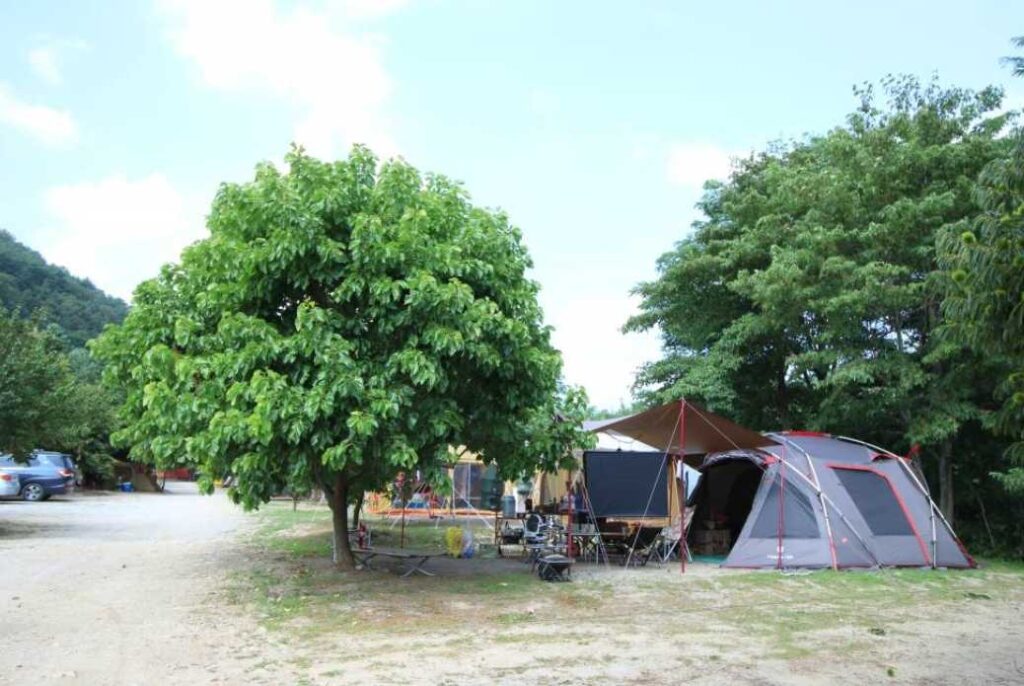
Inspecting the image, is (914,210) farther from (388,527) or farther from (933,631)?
(388,527)

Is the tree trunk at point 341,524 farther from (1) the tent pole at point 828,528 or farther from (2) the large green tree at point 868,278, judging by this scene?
(2) the large green tree at point 868,278

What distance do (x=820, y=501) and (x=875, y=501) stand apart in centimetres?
111

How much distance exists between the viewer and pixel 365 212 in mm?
10094

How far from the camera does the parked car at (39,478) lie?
25531 millimetres

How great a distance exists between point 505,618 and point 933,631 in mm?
4377

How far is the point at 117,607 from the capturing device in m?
9.04

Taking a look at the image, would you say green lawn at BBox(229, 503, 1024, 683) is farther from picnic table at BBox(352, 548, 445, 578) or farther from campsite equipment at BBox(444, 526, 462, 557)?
campsite equipment at BBox(444, 526, 462, 557)

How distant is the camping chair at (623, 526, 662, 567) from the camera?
13875 millimetres

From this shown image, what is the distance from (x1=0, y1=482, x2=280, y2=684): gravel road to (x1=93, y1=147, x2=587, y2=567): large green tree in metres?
1.63

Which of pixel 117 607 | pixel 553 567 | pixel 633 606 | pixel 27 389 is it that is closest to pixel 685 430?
pixel 553 567

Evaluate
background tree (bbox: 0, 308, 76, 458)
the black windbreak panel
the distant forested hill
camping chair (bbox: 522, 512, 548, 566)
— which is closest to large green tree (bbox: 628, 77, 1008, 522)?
the black windbreak panel

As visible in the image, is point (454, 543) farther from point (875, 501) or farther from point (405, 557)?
point (875, 501)

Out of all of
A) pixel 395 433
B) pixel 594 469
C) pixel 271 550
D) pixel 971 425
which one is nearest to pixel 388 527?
pixel 271 550

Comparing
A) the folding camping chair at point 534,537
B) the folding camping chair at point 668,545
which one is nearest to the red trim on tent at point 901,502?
the folding camping chair at point 668,545
